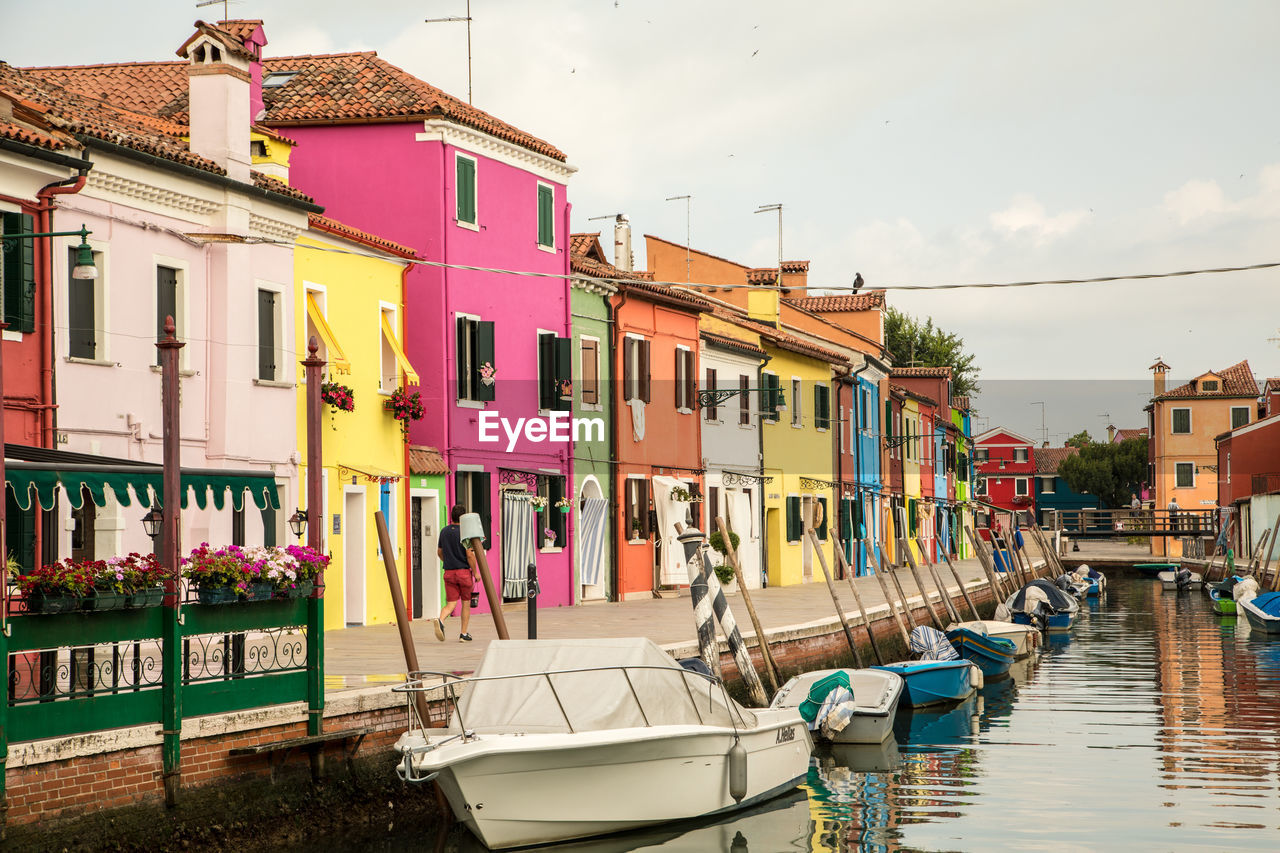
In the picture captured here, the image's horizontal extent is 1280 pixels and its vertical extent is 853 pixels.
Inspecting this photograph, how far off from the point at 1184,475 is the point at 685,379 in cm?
5506

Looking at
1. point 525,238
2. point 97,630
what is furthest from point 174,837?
point 525,238

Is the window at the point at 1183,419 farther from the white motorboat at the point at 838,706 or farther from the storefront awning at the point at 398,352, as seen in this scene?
the white motorboat at the point at 838,706

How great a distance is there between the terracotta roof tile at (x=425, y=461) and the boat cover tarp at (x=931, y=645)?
8301mm

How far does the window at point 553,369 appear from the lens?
90.0 ft

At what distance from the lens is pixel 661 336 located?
3200cm

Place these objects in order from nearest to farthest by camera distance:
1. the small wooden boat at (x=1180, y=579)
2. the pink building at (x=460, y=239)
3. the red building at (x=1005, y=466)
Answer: the pink building at (x=460, y=239) → the small wooden boat at (x=1180, y=579) → the red building at (x=1005, y=466)

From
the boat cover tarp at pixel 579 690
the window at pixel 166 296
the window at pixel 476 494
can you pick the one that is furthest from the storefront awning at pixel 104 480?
the window at pixel 476 494

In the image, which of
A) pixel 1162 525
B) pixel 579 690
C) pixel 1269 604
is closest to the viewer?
pixel 579 690

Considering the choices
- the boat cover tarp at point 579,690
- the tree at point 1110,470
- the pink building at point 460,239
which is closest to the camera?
the boat cover tarp at point 579,690

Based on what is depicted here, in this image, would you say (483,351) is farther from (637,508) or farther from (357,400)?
(637,508)

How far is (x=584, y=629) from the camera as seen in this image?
69.3 ft

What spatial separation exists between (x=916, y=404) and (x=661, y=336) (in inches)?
1098

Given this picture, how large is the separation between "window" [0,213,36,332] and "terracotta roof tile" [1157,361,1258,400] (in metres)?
72.5

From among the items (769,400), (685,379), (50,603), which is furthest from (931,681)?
(769,400)
